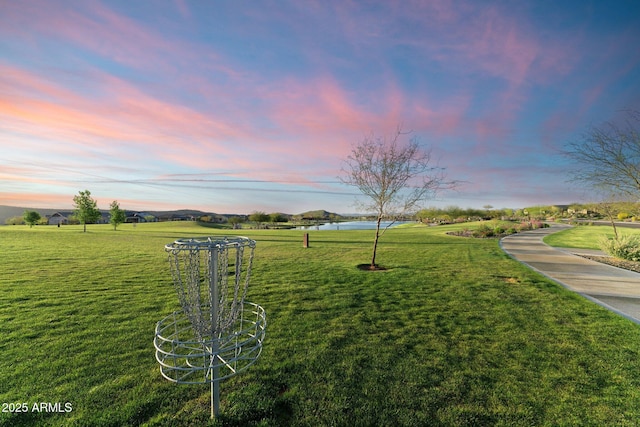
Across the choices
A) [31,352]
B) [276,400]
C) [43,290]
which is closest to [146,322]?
[31,352]

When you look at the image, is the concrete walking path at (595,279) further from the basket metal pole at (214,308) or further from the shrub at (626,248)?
the basket metal pole at (214,308)

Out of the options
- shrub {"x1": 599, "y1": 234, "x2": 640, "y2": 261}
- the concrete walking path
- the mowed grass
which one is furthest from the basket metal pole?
shrub {"x1": 599, "y1": 234, "x2": 640, "y2": 261}

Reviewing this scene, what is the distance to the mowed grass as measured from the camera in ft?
9.89

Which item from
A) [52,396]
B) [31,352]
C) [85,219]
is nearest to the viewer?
[52,396]

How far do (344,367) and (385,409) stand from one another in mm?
928

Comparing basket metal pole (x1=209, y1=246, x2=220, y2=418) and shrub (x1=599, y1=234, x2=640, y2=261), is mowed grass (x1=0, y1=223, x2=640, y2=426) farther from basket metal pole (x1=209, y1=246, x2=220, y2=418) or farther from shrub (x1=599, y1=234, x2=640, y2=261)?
shrub (x1=599, y1=234, x2=640, y2=261)

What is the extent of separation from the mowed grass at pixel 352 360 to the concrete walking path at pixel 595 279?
60 cm

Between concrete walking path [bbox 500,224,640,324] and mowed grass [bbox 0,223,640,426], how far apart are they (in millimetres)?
603

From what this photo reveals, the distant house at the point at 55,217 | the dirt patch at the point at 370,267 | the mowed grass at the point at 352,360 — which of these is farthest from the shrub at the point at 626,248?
the distant house at the point at 55,217

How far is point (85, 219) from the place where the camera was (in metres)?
36.9

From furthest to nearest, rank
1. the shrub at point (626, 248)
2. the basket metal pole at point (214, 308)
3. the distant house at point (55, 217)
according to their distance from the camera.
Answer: the distant house at point (55, 217), the shrub at point (626, 248), the basket metal pole at point (214, 308)

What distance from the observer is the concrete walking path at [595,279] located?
261 inches

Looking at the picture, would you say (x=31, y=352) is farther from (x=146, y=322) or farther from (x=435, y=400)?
(x=435, y=400)

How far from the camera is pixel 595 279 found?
29.8 feet
